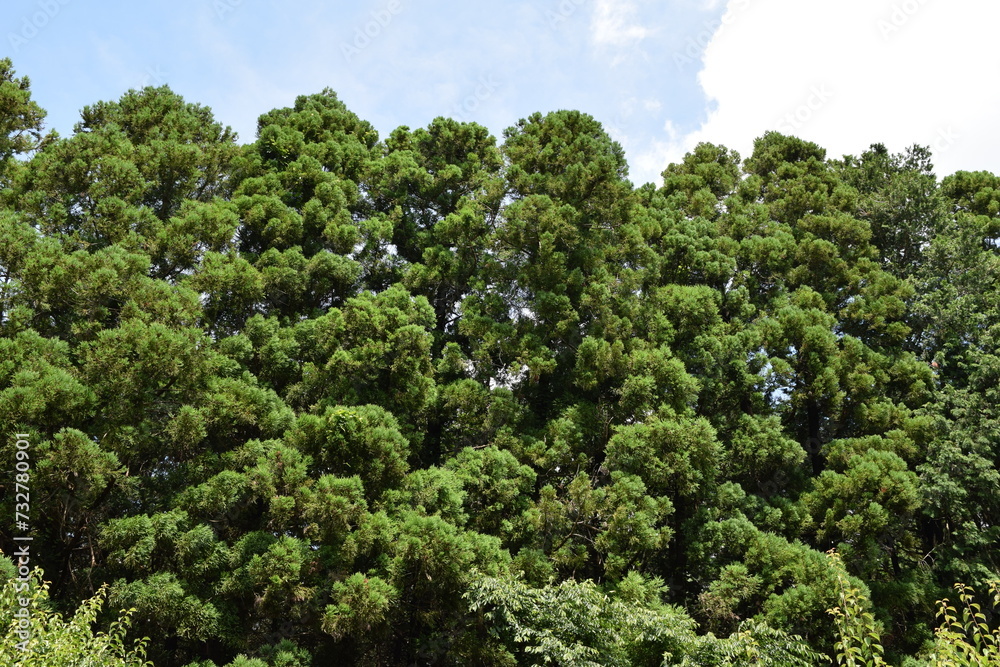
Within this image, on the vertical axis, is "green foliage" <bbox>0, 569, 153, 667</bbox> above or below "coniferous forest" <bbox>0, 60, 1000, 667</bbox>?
below

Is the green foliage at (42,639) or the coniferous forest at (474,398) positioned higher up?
the coniferous forest at (474,398)

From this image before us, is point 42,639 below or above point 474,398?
below

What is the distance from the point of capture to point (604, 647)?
8172 millimetres

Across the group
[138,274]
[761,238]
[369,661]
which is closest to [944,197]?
[761,238]

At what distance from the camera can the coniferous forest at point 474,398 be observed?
8180 mm

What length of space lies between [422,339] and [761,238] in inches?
343

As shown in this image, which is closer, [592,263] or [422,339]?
[422,339]

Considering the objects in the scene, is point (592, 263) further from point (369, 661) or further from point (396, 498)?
point (369, 661)

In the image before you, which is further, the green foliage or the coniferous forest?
the coniferous forest

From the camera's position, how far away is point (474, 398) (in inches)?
448

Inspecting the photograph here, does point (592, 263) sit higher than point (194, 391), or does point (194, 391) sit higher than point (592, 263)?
point (592, 263)

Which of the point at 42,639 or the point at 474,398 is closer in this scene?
the point at 42,639

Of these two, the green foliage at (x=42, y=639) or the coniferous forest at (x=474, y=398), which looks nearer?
the green foliage at (x=42, y=639)

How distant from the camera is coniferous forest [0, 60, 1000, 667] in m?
8.18
